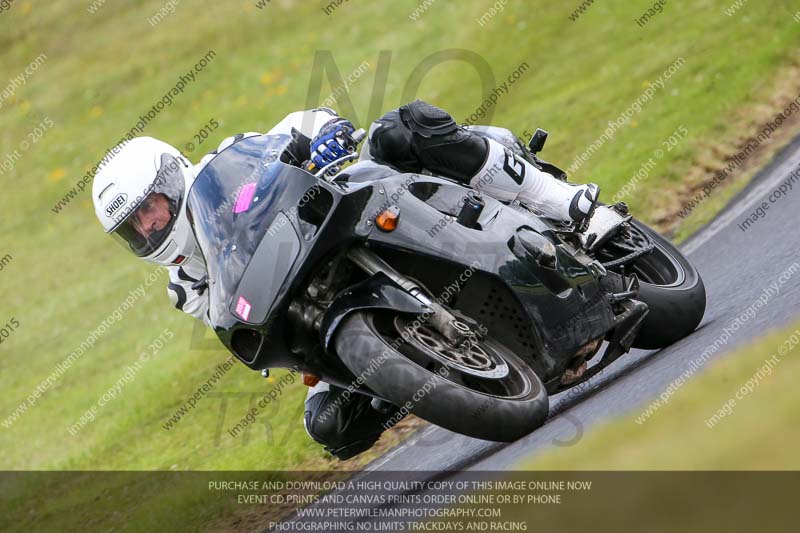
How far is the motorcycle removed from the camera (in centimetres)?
511

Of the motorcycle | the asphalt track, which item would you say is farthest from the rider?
the asphalt track

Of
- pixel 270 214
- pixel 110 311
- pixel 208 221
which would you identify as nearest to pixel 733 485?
pixel 270 214

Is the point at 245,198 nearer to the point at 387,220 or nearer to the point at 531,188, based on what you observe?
the point at 387,220

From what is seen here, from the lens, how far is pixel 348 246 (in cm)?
538

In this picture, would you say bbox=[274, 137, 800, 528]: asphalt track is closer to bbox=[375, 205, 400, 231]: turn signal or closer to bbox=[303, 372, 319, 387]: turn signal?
bbox=[303, 372, 319, 387]: turn signal

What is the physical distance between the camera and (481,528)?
5023mm

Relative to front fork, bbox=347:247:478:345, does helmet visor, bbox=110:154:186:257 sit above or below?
below

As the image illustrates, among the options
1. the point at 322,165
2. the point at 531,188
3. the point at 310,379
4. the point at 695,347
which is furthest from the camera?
the point at 531,188

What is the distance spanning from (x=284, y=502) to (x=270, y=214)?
2.91 meters

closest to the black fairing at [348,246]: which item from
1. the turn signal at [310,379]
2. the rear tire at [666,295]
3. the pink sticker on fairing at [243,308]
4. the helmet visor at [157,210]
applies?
the pink sticker on fairing at [243,308]

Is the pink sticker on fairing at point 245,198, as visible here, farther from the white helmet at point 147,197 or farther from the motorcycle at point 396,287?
the white helmet at point 147,197

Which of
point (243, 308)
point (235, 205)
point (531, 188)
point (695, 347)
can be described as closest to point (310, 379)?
point (243, 308)

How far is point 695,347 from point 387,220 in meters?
2.15

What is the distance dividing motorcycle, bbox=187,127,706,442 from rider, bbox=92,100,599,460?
0.29 metres
